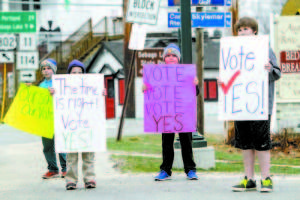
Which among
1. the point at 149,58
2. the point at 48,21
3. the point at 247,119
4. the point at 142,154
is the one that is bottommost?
the point at 142,154

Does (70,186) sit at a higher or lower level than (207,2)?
lower

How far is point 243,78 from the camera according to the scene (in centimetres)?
713

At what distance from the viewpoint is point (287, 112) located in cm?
1275

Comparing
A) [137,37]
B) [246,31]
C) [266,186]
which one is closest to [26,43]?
[137,37]

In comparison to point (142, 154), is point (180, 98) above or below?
above

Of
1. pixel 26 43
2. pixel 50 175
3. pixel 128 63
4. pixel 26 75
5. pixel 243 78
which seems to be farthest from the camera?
pixel 128 63

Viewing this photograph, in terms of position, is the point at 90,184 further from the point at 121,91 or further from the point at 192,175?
the point at 121,91

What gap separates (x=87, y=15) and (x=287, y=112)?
2774 centimetres

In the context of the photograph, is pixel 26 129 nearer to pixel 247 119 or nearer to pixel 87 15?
pixel 247 119

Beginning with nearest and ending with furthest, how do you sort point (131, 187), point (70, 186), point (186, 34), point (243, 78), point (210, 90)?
point (243, 78) → point (70, 186) → point (131, 187) → point (186, 34) → point (210, 90)

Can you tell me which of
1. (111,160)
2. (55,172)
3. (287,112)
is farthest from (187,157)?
(287,112)

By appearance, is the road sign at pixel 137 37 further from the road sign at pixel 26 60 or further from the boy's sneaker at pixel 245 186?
the boy's sneaker at pixel 245 186

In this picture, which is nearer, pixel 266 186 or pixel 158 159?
pixel 266 186

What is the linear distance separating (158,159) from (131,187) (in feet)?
11.1
